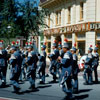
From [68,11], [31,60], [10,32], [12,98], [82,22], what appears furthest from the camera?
[68,11]

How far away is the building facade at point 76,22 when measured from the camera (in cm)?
2398

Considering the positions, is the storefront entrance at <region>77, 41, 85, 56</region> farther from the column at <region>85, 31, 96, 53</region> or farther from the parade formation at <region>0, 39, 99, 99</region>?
the parade formation at <region>0, 39, 99, 99</region>

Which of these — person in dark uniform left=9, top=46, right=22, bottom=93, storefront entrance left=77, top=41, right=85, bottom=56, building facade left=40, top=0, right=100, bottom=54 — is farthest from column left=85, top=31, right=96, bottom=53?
person in dark uniform left=9, top=46, right=22, bottom=93

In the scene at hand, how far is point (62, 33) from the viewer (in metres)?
30.2

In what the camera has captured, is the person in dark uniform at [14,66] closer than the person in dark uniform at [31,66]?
Yes

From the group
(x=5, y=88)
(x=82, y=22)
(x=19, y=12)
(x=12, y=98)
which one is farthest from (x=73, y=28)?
(x=12, y=98)

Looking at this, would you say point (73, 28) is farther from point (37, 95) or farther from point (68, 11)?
point (37, 95)

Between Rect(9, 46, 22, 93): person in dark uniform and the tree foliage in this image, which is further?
the tree foliage

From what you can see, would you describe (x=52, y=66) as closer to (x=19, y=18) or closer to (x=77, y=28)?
(x=19, y=18)

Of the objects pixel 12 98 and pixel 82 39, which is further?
pixel 82 39

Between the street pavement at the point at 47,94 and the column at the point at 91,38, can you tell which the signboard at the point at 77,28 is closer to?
the column at the point at 91,38

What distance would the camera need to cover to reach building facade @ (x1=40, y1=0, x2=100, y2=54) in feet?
78.7

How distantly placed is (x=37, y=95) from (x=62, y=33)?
20.7 meters

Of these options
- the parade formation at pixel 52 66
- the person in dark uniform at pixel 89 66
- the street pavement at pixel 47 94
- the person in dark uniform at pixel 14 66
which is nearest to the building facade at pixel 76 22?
the parade formation at pixel 52 66
